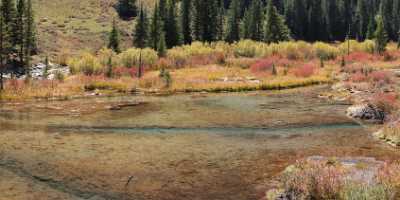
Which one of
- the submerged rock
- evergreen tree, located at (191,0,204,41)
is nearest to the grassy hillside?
evergreen tree, located at (191,0,204,41)

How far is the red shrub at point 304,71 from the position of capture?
67.8 m

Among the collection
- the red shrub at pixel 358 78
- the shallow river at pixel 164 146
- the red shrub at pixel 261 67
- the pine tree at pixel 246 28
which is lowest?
the shallow river at pixel 164 146

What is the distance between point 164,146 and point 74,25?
90.3m

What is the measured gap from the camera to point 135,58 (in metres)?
73.6

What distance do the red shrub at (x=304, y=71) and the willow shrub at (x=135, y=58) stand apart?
2074cm

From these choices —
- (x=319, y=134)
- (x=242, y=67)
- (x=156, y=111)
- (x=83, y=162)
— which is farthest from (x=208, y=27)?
(x=83, y=162)

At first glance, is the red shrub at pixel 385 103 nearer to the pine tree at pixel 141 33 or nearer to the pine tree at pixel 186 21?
the pine tree at pixel 141 33

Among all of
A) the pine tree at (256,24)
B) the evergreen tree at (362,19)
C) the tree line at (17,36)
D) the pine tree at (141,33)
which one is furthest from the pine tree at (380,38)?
the evergreen tree at (362,19)

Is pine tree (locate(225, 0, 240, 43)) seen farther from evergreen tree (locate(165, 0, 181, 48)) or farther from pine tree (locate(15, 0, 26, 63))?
pine tree (locate(15, 0, 26, 63))

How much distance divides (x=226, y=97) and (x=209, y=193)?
3364 cm

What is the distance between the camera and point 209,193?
1906 centimetres

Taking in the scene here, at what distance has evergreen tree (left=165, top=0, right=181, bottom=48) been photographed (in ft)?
322

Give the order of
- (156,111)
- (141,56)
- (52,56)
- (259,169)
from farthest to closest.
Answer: (52,56) → (141,56) → (156,111) → (259,169)

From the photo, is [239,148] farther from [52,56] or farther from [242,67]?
[52,56]
